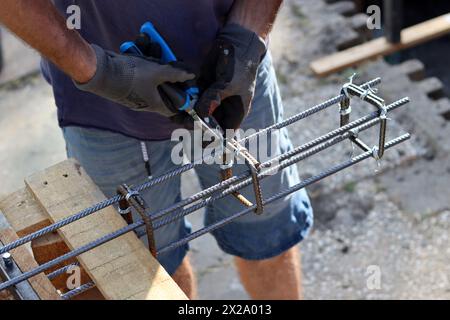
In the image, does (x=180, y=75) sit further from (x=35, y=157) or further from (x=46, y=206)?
(x=35, y=157)

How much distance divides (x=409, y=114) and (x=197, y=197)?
221 centimetres

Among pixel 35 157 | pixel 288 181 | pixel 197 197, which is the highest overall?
pixel 197 197

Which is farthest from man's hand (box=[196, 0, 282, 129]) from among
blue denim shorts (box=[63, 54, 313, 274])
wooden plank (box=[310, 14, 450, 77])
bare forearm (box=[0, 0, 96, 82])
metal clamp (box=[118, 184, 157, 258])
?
wooden plank (box=[310, 14, 450, 77])

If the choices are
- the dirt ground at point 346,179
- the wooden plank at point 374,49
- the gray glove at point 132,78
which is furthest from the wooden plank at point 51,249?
the wooden plank at point 374,49

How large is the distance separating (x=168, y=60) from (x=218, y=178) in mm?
440

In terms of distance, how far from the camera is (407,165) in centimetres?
338

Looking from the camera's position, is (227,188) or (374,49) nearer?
(227,188)

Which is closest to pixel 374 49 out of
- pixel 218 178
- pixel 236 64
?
pixel 218 178

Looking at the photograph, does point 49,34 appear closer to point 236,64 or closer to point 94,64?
point 94,64

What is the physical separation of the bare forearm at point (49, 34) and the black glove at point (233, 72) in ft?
0.96

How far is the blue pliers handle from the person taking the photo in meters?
1.91

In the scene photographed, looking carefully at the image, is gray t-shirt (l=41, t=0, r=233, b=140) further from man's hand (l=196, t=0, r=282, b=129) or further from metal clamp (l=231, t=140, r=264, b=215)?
metal clamp (l=231, t=140, r=264, b=215)

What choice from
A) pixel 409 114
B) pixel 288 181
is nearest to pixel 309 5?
pixel 409 114

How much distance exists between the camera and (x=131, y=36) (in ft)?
6.75
